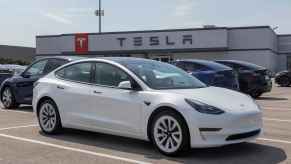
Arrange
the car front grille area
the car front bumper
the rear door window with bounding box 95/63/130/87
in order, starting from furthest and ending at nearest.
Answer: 1. the rear door window with bounding box 95/63/130/87
2. the car front grille area
3. the car front bumper

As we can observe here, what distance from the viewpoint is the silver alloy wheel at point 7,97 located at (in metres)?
13.5

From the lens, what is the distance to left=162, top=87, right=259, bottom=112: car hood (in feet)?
22.2

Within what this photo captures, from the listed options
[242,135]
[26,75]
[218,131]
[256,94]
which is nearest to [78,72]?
[218,131]

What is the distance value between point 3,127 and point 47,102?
1.47m

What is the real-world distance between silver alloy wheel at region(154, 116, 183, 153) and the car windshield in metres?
0.62

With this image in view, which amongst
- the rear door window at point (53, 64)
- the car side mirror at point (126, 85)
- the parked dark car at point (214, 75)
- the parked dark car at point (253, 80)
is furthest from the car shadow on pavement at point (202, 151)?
the parked dark car at point (253, 80)

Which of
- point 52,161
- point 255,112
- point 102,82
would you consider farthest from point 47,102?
point 255,112

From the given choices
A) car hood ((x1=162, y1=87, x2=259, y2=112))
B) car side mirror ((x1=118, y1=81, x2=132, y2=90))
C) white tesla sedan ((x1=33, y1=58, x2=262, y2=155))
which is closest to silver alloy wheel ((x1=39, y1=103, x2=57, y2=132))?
white tesla sedan ((x1=33, y1=58, x2=262, y2=155))

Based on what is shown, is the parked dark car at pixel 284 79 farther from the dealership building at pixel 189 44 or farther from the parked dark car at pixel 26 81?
the dealership building at pixel 189 44

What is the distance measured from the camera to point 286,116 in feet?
A: 37.2

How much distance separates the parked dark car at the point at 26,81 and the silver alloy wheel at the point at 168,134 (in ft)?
19.0

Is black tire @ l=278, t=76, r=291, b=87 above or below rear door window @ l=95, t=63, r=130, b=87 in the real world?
below

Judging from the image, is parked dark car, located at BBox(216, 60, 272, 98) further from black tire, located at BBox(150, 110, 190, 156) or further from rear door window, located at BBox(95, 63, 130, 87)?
black tire, located at BBox(150, 110, 190, 156)

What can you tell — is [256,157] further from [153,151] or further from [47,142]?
[47,142]
